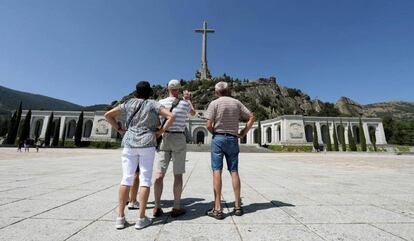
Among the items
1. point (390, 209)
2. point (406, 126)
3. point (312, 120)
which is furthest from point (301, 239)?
point (406, 126)

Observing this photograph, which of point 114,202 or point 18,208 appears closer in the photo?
point 18,208


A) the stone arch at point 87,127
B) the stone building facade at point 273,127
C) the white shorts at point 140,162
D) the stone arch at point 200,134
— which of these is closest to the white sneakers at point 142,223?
the white shorts at point 140,162

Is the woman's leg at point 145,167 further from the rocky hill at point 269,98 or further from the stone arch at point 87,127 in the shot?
the rocky hill at point 269,98

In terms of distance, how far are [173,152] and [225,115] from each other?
106 centimetres

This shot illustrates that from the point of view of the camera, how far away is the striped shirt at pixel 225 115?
3.84m

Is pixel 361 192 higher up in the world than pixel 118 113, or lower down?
lower down

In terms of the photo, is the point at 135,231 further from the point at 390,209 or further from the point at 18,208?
the point at 390,209

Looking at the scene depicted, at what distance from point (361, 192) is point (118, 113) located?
570cm

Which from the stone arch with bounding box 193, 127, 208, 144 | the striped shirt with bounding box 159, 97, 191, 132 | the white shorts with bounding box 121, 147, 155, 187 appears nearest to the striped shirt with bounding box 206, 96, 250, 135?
the striped shirt with bounding box 159, 97, 191, 132

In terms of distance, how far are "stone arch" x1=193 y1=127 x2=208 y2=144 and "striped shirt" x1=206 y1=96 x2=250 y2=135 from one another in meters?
56.7

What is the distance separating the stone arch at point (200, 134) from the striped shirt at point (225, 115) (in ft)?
186

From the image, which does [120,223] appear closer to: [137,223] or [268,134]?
[137,223]

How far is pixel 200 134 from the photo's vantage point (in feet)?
202

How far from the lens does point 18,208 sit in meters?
3.60
